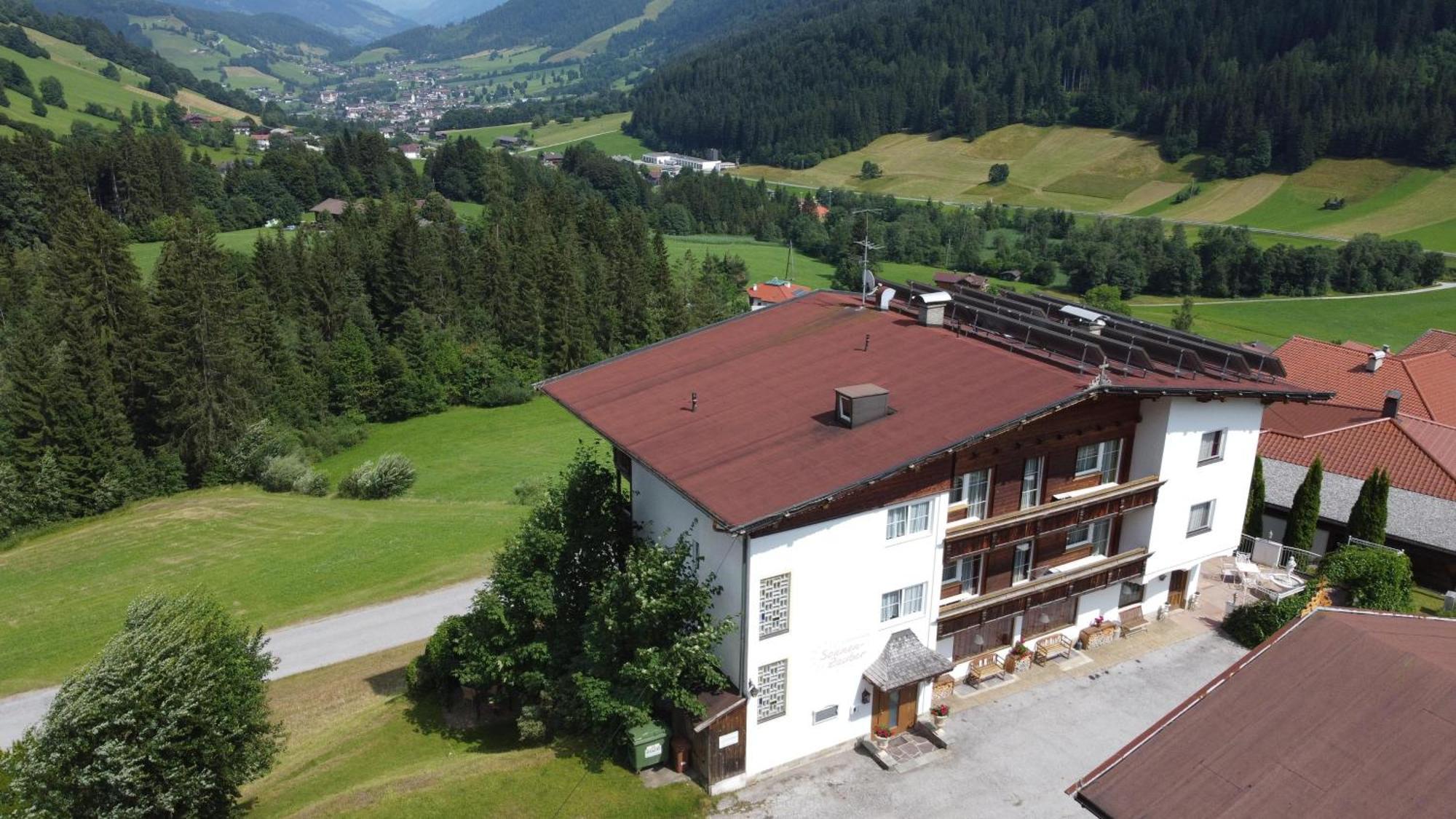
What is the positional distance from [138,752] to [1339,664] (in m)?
22.6

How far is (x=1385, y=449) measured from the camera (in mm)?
37969

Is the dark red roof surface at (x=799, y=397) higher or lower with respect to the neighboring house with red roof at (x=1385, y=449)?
higher

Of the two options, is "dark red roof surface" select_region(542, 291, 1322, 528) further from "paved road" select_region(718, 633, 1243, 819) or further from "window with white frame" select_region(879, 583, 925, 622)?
"paved road" select_region(718, 633, 1243, 819)

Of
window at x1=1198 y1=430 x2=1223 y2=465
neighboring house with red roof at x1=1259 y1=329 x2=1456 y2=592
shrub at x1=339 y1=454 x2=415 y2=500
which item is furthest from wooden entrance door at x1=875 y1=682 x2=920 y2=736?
shrub at x1=339 y1=454 x2=415 y2=500

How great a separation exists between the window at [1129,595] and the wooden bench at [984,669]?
5.52 m

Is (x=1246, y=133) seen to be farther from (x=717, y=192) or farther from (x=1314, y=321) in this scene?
(x=717, y=192)

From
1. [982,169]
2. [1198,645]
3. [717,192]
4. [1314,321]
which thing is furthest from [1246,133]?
[1198,645]

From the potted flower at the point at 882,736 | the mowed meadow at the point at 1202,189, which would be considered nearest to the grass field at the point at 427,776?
the potted flower at the point at 882,736

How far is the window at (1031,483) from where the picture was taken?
26281mm

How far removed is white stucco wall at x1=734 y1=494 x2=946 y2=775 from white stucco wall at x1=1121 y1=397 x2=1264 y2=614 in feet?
28.7

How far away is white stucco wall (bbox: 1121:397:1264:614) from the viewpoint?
27.9 metres

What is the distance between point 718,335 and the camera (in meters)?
32.8

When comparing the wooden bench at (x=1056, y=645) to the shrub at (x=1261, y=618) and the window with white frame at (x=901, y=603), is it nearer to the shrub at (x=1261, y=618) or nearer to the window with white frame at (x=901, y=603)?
the shrub at (x=1261, y=618)

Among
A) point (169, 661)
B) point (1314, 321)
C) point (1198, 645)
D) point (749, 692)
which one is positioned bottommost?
point (1314, 321)
